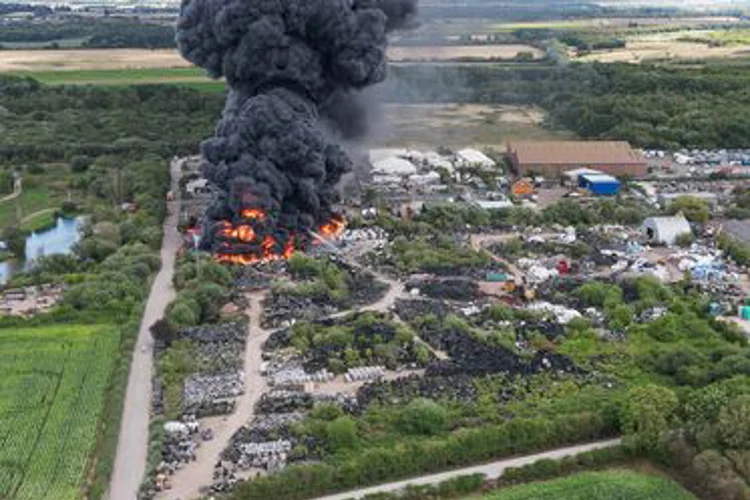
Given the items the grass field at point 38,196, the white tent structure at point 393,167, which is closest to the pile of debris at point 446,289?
the white tent structure at point 393,167

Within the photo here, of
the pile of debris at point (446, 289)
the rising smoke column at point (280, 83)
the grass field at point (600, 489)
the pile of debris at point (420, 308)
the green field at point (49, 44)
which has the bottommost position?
the green field at point (49, 44)

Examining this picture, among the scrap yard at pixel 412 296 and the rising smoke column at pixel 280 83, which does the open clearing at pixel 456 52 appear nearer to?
the scrap yard at pixel 412 296

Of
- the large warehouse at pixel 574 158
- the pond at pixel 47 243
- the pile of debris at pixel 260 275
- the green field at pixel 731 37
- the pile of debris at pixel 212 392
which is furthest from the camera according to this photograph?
the green field at pixel 731 37

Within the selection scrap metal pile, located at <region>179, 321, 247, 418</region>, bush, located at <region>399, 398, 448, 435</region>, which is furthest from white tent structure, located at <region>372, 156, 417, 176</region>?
bush, located at <region>399, 398, 448, 435</region>

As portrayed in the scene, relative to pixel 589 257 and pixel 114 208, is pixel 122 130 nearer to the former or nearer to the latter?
pixel 114 208

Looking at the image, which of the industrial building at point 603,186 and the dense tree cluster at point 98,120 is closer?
the industrial building at point 603,186

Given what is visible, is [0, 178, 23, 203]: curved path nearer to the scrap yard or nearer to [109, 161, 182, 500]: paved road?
the scrap yard

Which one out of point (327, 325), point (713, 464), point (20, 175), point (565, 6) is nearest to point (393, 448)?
point (713, 464)
